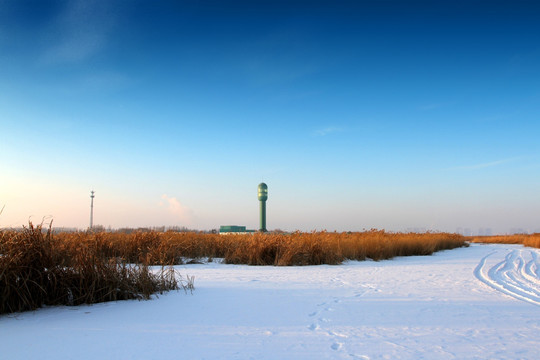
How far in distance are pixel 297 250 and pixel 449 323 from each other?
6.25 meters

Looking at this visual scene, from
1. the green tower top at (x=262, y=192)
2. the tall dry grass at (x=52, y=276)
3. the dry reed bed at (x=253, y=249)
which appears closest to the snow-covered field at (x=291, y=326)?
the tall dry grass at (x=52, y=276)

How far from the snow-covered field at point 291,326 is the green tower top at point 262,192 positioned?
32.5 m

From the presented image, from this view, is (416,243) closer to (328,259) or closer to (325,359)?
(328,259)

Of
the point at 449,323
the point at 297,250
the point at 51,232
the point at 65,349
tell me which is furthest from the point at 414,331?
the point at 297,250

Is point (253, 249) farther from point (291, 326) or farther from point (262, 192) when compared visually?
point (262, 192)

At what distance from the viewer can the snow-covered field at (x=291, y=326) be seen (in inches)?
111

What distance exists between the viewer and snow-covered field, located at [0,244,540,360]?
2.81 m

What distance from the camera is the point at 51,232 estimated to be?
4742mm

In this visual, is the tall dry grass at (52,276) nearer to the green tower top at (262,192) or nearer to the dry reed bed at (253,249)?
the dry reed bed at (253,249)

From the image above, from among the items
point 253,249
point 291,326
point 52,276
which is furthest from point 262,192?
point 291,326

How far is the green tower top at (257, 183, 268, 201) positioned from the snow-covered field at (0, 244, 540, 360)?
32.5 meters

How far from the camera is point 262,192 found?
3834 cm

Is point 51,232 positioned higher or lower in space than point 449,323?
higher

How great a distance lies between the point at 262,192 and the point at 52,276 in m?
34.0
